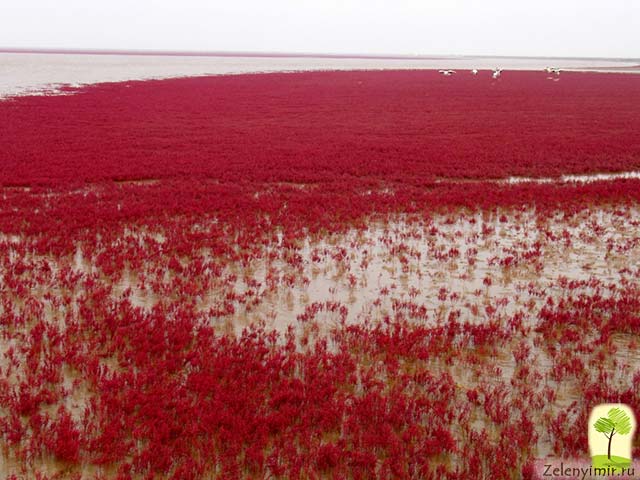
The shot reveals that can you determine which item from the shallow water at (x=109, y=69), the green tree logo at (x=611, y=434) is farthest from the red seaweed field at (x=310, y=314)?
the shallow water at (x=109, y=69)

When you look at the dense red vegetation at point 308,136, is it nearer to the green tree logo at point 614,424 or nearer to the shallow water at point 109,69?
the green tree logo at point 614,424

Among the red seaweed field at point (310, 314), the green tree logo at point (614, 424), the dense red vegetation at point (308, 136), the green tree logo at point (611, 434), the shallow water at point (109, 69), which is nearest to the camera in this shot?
the green tree logo at point (611, 434)

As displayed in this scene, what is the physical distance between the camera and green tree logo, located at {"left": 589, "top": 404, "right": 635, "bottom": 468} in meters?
5.16

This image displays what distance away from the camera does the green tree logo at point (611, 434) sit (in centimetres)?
516

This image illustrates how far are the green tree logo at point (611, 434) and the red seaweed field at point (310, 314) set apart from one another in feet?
0.50

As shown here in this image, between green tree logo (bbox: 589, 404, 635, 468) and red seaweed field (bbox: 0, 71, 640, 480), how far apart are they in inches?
6.0

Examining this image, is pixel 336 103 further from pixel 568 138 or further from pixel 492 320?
pixel 492 320

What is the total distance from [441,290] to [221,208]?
698 centimetres

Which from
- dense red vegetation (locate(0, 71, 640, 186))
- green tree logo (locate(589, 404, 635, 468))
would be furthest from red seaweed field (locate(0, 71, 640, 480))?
dense red vegetation (locate(0, 71, 640, 186))

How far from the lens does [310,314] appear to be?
8.38 meters

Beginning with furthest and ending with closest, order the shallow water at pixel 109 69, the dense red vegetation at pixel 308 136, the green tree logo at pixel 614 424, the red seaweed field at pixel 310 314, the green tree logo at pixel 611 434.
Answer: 1. the shallow water at pixel 109 69
2. the dense red vegetation at pixel 308 136
3. the green tree logo at pixel 614 424
4. the red seaweed field at pixel 310 314
5. the green tree logo at pixel 611 434

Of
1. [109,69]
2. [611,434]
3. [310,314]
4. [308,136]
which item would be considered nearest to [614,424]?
[611,434]

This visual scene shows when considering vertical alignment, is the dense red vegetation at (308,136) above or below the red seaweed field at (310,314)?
above

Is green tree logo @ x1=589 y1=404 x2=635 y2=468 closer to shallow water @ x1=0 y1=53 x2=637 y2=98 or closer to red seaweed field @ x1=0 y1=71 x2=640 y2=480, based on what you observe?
red seaweed field @ x1=0 y1=71 x2=640 y2=480
